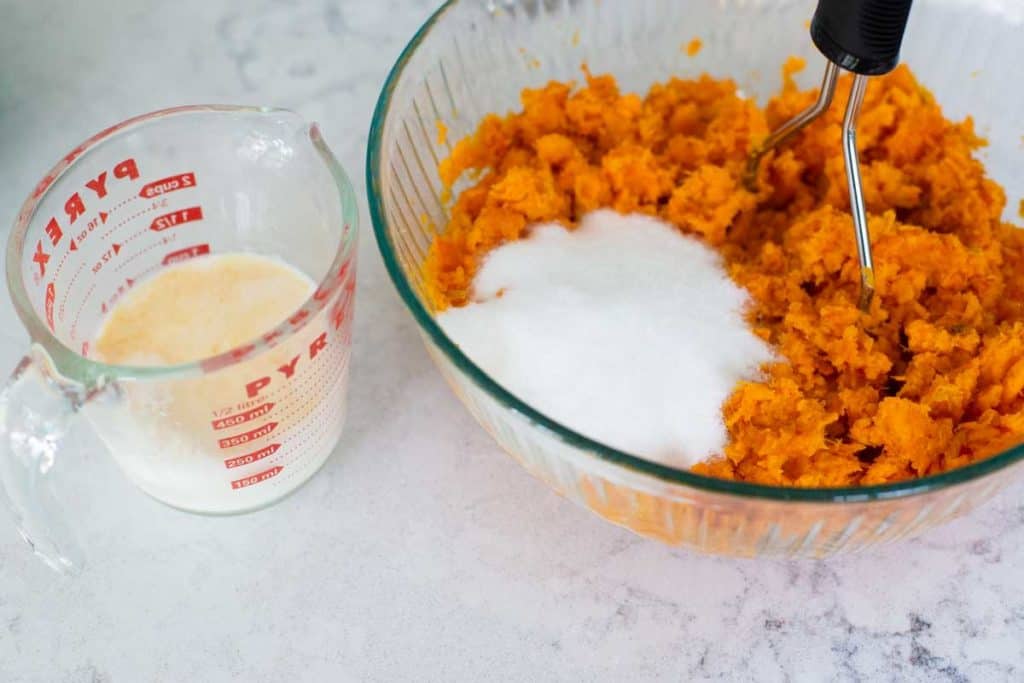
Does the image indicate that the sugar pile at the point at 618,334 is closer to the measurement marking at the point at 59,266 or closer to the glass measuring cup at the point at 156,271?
the glass measuring cup at the point at 156,271

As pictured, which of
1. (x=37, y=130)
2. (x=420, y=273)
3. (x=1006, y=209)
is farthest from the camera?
(x=37, y=130)

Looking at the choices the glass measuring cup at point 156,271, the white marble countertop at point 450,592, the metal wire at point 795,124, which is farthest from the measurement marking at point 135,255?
the metal wire at point 795,124

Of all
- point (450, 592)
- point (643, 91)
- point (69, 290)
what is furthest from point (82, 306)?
point (643, 91)

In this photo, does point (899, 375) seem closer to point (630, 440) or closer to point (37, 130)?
point (630, 440)

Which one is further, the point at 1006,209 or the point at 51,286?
the point at 1006,209

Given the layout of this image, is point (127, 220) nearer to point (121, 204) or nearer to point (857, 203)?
point (121, 204)

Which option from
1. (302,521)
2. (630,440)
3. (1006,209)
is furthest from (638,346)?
(1006,209)
